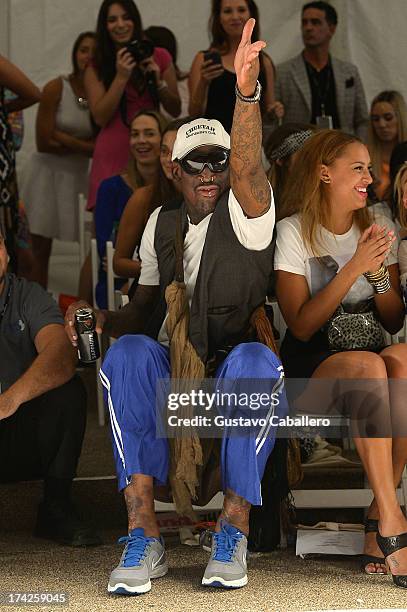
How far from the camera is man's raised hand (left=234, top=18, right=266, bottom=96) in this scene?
9.71ft

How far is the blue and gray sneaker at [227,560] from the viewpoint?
301 centimetres

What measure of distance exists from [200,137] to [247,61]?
0.41 meters

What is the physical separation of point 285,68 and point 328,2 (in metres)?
0.44

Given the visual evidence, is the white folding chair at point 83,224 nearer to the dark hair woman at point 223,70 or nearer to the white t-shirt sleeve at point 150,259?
the dark hair woman at point 223,70

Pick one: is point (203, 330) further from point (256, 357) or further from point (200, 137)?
point (200, 137)

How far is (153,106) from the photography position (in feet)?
16.7

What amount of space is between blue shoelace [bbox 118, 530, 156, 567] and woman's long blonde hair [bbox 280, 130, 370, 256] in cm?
91

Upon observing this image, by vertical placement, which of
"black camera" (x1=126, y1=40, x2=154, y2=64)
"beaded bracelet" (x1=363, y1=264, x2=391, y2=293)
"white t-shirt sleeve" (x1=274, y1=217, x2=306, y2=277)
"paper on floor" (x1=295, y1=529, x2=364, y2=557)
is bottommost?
"paper on floor" (x1=295, y1=529, x2=364, y2=557)

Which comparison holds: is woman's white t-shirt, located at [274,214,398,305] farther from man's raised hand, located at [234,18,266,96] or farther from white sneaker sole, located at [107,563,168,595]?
white sneaker sole, located at [107,563,168,595]

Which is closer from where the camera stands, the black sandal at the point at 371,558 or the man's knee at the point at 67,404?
the black sandal at the point at 371,558

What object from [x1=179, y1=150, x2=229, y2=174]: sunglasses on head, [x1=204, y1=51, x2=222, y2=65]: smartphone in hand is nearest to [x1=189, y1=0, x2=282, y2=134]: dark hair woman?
[x1=204, y1=51, x2=222, y2=65]: smartphone in hand

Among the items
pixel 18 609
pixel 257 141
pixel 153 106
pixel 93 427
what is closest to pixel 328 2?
pixel 153 106

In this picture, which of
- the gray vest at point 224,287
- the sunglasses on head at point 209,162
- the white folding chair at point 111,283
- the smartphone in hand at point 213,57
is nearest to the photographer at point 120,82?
the smartphone in hand at point 213,57

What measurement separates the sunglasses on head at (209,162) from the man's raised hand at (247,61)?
0.33 m
